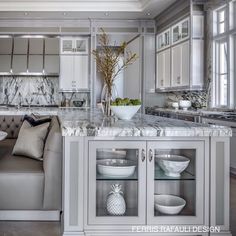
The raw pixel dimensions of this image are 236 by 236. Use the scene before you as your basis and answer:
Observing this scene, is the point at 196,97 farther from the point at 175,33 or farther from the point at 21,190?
the point at 21,190

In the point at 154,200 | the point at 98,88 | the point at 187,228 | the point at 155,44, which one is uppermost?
the point at 155,44

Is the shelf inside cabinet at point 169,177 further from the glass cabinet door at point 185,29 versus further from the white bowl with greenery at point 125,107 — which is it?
the glass cabinet door at point 185,29

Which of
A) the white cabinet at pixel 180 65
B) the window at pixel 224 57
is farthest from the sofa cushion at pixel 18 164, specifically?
the white cabinet at pixel 180 65

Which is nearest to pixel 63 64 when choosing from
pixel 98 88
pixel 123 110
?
pixel 98 88

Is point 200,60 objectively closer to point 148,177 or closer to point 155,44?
point 155,44

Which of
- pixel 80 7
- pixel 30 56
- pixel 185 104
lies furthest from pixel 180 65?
pixel 30 56

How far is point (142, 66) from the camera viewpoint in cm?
867

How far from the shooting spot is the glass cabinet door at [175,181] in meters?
2.33

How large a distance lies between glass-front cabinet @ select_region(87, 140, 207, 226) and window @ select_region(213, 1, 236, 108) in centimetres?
385

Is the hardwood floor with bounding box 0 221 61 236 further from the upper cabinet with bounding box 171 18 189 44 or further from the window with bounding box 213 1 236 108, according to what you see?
the upper cabinet with bounding box 171 18 189 44

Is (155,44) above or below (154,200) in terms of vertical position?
above

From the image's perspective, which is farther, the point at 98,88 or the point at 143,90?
the point at 98,88

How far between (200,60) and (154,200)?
4.80 m

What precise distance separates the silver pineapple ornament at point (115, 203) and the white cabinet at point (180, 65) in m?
4.72
